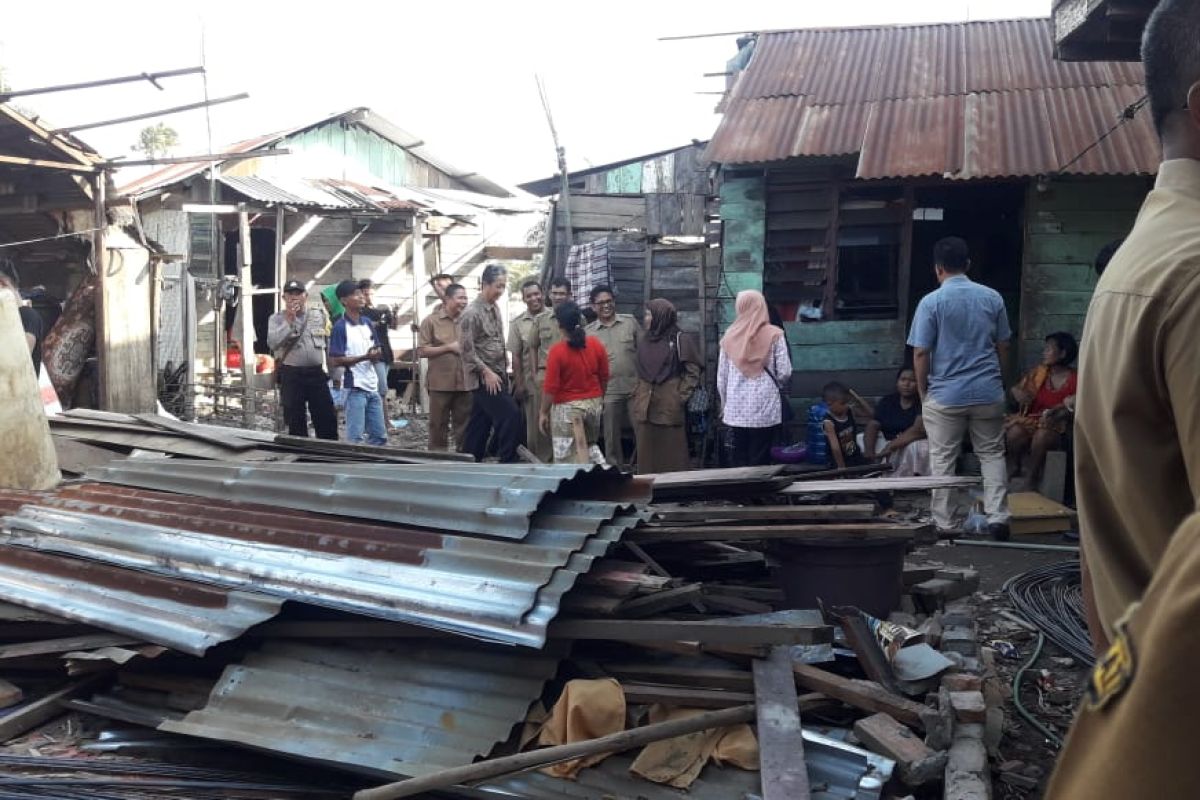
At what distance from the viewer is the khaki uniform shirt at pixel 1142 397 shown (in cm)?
127

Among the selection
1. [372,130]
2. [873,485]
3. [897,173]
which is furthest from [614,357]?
[372,130]

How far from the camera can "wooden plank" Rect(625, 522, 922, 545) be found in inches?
187

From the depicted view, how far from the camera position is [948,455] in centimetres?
719

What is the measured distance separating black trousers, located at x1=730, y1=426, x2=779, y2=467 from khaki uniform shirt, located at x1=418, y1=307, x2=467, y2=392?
7.62 ft

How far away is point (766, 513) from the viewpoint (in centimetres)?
500

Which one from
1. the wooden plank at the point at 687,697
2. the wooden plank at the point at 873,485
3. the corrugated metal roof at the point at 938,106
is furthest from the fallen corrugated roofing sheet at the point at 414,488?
the corrugated metal roof at the point at 938,106

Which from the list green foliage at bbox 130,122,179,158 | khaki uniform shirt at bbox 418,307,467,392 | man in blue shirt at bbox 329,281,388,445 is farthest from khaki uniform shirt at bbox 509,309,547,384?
green foliage at bbox 130,122,179,158

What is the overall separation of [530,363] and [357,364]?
1560 millimetres

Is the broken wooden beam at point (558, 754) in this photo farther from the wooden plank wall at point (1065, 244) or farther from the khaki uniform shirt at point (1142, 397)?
the wooden plank wall at point (1065, 244)

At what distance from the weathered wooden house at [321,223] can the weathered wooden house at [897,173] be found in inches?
302

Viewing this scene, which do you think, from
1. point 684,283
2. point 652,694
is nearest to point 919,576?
point 652,694

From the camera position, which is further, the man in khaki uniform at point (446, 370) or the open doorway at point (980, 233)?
the open doorway at point (980, 233)

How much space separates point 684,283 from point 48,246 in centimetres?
702

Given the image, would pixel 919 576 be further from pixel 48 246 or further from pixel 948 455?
pixel 48 246
